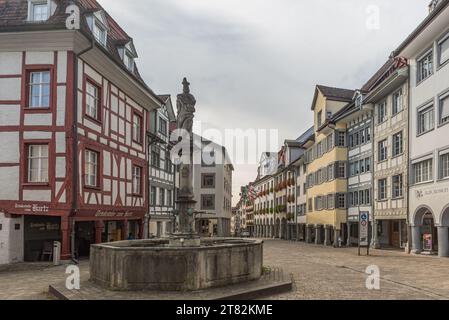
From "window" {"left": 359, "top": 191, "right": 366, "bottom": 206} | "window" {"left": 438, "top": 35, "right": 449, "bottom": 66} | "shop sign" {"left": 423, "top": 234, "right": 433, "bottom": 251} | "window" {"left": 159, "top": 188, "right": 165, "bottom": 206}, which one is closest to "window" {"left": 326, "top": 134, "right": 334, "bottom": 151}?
"window" {"left": 359, "top": 191, "right": 366, "bottom": 206}

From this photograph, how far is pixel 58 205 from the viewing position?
19688mm

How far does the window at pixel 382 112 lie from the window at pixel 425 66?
5.52 meters

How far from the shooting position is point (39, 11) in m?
21.2

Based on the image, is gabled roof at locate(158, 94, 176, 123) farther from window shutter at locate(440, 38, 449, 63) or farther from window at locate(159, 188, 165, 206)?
window shutter at locate(440, 38, 449, 63)

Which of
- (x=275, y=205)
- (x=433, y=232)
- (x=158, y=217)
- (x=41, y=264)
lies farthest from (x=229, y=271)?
(x=275, y=205)

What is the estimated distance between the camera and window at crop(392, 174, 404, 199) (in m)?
30.2

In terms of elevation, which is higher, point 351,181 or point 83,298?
point 351,181

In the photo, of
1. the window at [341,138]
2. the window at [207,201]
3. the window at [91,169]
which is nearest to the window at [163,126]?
the window at [341,138]

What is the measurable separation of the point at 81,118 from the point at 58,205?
3.90 metres

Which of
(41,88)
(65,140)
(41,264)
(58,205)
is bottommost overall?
(41,264)

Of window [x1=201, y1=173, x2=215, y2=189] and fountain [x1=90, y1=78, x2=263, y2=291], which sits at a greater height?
window [x1=201, y1=173, x2=215, y2=189]

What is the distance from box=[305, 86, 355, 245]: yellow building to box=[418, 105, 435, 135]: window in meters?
12.7

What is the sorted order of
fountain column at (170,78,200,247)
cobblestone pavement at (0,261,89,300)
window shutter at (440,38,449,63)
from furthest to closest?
window shutter at (440,38,449,63)
fountain column at (170,78,200,247)
cobblestone pavement at (0,261,89,300)
